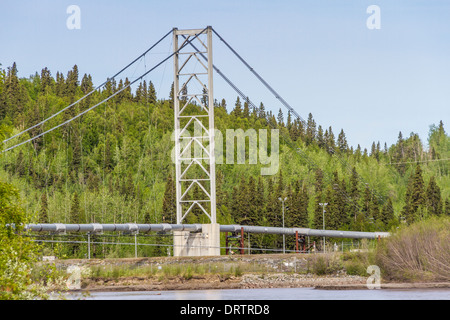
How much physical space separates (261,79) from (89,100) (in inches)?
4584

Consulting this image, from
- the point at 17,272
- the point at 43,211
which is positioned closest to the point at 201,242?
the point at 17,272

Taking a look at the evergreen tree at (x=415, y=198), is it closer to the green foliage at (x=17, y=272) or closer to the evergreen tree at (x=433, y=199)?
the evergreen tree at (x=433, y=199)

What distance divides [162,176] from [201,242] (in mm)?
81818

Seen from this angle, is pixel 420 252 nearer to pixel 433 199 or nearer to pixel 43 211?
pixel 43 211

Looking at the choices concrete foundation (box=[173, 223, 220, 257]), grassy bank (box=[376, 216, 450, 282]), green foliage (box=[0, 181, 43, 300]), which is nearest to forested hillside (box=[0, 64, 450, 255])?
concrete foundation (box=[173, 223, 220, 257])

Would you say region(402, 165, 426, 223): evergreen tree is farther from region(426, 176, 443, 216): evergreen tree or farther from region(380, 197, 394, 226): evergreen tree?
region(380, 197, 394, 226): evergreen tree

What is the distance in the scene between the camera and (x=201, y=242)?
172 feet

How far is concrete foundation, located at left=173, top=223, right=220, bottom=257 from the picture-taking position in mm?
51844

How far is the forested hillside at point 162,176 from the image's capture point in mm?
109000

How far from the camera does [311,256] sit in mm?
50062

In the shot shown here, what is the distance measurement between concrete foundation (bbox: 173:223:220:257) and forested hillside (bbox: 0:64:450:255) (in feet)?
92.7

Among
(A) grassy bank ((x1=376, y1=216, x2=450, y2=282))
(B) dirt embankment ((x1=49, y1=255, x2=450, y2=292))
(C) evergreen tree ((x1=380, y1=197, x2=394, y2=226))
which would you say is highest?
(C) evergreen tree ((x1=380, y1=197, x2=394, y2=226))

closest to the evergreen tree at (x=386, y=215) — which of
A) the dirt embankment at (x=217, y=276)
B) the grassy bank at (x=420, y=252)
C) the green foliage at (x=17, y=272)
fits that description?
the dirt embankment at (x=217, y=276)
